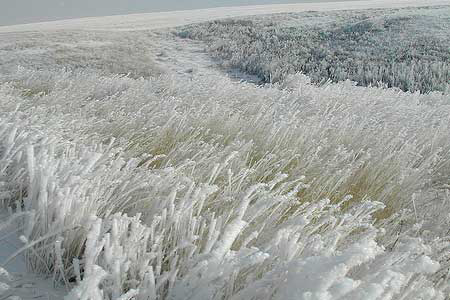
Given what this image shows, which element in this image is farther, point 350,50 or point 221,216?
point 350,50

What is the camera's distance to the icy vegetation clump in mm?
16625

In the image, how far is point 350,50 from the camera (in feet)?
72.5

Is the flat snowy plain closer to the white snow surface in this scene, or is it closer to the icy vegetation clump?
the icy vegetation clump

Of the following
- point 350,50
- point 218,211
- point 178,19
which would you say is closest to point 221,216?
point 218,211

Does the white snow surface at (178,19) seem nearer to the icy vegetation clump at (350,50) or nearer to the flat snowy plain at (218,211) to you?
the icy vegetation clump at (350,50)

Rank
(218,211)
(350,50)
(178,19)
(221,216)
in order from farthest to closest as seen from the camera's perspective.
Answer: (178,19) < (350,50) < (218,211) < (221,216)

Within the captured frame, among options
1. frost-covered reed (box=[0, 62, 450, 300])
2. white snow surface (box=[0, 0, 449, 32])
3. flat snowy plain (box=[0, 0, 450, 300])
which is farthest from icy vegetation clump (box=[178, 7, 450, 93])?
white snow surface (box=[0, 0, 449, 32])

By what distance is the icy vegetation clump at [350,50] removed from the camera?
655 inches

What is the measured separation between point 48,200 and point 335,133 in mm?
2468

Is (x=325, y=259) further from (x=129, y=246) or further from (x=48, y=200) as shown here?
(x=48, y=200)

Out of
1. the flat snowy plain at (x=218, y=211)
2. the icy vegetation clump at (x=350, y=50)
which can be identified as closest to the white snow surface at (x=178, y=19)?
the icy vegetation clump at (x=350, y=50)

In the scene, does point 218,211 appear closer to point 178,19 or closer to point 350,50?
point 350,50

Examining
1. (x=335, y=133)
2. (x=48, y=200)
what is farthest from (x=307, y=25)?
(x=48, y=200)

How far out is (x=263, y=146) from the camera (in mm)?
3418
